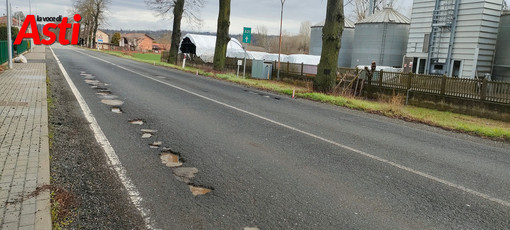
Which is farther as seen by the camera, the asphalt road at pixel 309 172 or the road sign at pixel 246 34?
the road sign at pixel 246 34

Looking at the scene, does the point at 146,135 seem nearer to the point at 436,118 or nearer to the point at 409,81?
the point at 436,118

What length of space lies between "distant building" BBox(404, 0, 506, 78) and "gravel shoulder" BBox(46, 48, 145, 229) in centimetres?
2138

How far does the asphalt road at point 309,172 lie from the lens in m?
3.90

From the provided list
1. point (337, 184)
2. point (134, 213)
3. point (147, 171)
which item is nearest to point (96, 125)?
point (147, 171)

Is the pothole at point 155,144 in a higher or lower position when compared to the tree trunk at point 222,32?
lower

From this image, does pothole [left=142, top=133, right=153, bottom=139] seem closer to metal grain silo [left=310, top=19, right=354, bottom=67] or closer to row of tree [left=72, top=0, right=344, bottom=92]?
row of tree [left=72, top=0, right=344, bottom=92]

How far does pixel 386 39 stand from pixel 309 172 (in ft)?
90.5

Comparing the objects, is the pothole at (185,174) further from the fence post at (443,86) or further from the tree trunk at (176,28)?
the tree trunk at (176,28)

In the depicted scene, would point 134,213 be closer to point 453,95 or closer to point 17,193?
point 17,193

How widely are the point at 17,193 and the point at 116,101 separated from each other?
7430 mm

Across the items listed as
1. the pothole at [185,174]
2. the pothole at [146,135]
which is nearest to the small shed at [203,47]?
the pothole at [146,135]

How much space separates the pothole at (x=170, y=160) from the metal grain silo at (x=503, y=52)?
2251cm

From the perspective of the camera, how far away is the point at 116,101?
438 inches

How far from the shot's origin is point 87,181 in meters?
4.61
